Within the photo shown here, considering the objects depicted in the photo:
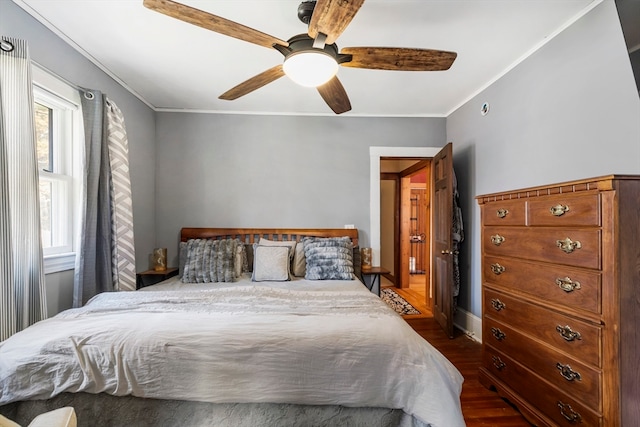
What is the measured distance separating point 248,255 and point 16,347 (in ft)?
6.87

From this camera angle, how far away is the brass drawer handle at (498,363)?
1.98 meters

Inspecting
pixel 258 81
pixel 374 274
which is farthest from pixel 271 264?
pixel 258 81

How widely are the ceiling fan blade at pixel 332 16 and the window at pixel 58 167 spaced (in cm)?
199

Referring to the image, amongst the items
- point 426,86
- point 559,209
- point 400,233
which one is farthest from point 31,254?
point 400,233

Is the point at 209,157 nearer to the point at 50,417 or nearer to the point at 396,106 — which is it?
the point at 396,106

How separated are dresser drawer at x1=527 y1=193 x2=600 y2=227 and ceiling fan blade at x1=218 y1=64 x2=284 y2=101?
1692 mm

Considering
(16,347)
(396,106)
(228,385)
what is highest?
(396,106)

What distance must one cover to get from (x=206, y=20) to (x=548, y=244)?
209 cm

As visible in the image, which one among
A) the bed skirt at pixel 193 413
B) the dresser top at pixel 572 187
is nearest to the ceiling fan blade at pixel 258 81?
the dresser top at pixel 572 187

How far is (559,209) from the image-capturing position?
1.54 meters

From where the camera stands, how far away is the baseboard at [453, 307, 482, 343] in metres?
3.04

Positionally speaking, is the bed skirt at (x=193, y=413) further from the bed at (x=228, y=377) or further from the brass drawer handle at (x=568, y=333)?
the brass drawer handle at (x=568, y=333)

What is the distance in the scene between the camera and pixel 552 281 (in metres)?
1.60

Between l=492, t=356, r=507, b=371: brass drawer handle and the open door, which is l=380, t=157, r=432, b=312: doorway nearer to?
the open door
